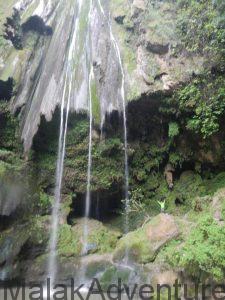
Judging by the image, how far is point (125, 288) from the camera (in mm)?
7977

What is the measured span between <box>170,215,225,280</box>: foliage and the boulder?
884mm

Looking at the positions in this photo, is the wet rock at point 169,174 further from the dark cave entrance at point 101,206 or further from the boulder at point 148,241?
the boulder at point 148,241

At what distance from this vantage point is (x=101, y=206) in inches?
470

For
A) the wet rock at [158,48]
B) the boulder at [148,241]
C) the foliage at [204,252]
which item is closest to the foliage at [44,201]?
the boulder at [148,241]

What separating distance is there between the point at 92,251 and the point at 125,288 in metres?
1.82

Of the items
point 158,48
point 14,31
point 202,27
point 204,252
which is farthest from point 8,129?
point 204,252

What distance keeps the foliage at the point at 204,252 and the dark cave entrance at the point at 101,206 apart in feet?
13.8

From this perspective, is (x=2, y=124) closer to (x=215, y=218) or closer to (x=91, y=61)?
(x=91, y=61)

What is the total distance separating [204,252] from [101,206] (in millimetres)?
5430

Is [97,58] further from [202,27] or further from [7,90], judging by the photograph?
[202,27]

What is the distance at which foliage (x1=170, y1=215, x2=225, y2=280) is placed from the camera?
6.82m

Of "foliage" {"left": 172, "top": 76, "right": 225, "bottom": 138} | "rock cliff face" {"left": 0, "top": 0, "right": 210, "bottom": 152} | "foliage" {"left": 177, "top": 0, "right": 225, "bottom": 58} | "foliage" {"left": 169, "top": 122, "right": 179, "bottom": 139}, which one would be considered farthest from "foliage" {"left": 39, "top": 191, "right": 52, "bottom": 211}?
"foliage" {"left": 177, "top": 0, "right": 225, "bottom": 58}

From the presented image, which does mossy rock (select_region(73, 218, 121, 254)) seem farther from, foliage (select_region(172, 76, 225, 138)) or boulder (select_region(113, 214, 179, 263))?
foliage (select_region(172, 76, 225, 138))

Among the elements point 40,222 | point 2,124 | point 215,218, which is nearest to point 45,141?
point 2,124
